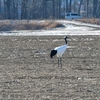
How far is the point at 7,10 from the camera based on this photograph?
92.6m

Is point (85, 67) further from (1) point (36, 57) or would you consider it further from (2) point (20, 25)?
(2) point (20, 25)

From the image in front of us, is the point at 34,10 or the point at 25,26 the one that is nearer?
the point at 25,26

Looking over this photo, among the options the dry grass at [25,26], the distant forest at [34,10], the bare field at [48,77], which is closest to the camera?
the bare field at [48,77]

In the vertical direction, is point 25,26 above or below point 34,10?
above

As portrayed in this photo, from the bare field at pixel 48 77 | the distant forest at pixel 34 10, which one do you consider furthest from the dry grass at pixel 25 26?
the bare field at pixel 48 77

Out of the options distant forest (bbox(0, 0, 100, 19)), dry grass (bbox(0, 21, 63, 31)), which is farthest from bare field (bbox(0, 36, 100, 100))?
distant forest (bbox(0, 0, 100, 19))

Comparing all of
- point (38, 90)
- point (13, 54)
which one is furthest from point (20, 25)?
point (38, 90)

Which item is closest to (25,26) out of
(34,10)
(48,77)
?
(34,10)

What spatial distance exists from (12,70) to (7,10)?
77.8m

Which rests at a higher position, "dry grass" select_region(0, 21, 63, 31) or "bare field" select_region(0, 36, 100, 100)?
"bare field" select_region(0, 36, 100, 100)

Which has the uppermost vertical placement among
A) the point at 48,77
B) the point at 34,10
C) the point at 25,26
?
the point at 48,77

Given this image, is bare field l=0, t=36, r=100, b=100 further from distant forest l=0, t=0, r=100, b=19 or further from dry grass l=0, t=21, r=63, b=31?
distant forest l=0, t=0, r=100, b=19

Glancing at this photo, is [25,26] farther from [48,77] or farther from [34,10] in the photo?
[48,77]

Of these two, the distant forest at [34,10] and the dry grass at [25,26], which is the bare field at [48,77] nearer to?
the dry grass at [25,26]
